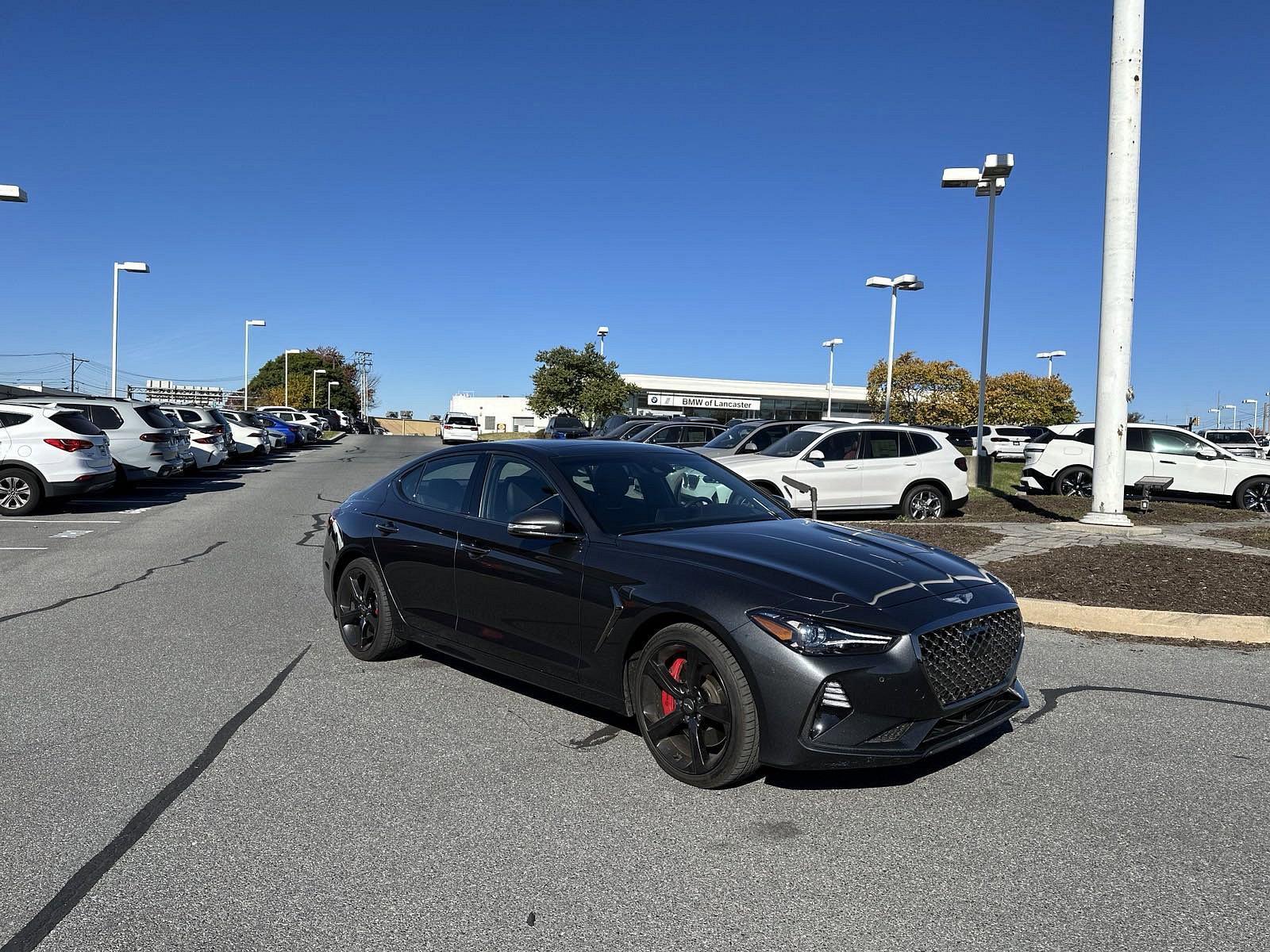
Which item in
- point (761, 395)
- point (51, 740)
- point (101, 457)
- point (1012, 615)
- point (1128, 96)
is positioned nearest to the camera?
point (1012, 615)

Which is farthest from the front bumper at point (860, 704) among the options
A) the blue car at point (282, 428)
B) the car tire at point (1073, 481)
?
the blue car at point (282, 428)

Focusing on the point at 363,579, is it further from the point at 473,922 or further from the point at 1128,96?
the point at 1128,96

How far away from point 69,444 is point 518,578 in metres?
12.8

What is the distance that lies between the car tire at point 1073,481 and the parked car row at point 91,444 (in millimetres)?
16144

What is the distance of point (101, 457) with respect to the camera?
15.5m

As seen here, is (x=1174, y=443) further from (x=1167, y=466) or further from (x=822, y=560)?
(x=822, y=560)

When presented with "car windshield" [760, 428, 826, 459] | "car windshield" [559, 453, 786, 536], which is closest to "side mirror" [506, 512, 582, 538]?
"car windshield" [559, 453, 786, 536]

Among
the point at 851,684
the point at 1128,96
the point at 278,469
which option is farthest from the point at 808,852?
the point at 278,469

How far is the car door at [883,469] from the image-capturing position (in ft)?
46.6

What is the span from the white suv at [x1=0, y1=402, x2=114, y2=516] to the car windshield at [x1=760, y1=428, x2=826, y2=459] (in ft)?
33.6

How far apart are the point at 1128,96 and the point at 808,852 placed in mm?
11861

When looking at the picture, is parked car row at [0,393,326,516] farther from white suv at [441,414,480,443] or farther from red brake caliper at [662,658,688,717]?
white suv at [441,414,480,443]

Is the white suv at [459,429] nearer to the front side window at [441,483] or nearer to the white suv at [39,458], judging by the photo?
the white suv at [39,458]

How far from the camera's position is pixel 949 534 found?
11.9m
